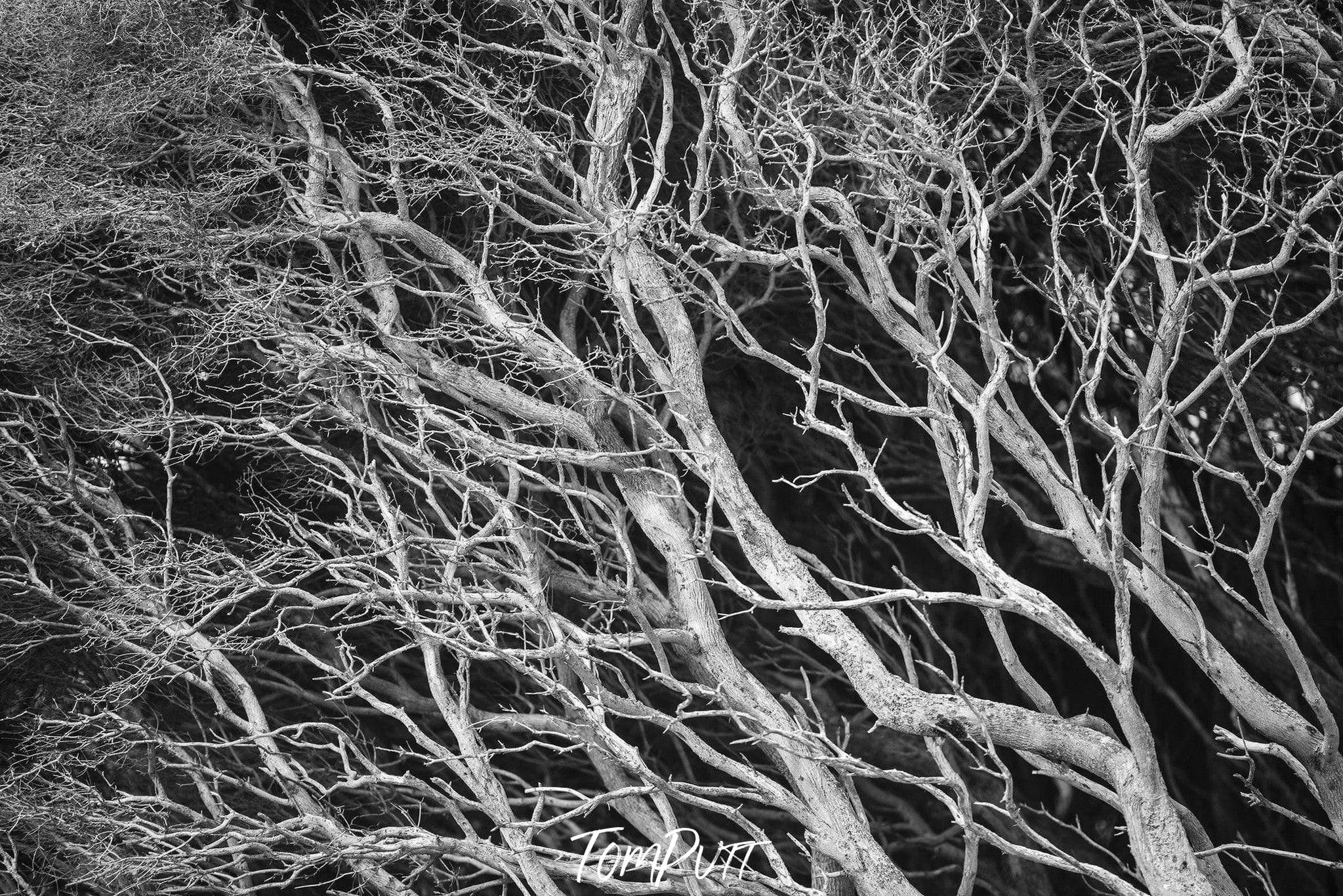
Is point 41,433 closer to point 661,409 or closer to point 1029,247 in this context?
point 661,409

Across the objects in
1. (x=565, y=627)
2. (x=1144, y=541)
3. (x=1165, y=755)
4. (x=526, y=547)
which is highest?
(x=1144, y=541)

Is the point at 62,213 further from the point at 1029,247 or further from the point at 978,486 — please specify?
the point at 1029,247

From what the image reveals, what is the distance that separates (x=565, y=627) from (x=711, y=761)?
1116 mm

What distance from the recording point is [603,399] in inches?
288

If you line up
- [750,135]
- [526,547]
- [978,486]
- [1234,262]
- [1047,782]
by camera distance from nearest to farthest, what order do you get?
[978,486]
[526,547]
[750,135]
[1234,262]
[1047,782]

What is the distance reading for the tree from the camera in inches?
224

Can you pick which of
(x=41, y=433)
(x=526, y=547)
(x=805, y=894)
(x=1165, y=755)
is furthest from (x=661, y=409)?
(x=1165, y=755)

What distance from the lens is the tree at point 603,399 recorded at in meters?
5.70

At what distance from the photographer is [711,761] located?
22.6 feet

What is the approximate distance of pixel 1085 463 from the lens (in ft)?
34.9

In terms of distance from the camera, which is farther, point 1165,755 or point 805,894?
point 1165,755

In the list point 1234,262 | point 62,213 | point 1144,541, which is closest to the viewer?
point 1144,541

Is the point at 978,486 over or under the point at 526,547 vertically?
over

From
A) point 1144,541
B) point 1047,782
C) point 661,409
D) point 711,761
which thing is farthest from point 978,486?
point 1047,782
